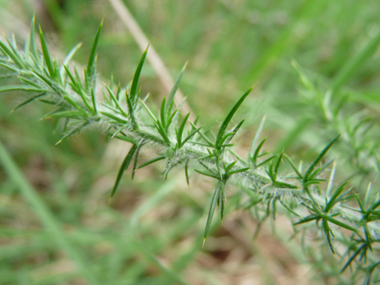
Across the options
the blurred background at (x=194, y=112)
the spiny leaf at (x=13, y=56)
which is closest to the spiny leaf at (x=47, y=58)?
the spiny leaf at (x=13, y=56)

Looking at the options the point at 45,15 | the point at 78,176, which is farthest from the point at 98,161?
the point at 45,15

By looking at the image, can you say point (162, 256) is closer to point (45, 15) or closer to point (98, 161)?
point (98, 161)

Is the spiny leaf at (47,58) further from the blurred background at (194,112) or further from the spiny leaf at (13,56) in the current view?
the blurred background at (194,112)

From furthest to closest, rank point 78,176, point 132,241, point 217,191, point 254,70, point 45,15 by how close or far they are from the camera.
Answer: point 45,15 < point 78,176 < point 254,70 < point 132,241 < point 217,191

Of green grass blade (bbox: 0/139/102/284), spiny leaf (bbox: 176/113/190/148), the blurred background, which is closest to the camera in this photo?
spiny leaf (bbox: 176/113/190/148)

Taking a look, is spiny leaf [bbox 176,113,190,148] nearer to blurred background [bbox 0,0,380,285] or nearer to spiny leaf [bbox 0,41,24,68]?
spiny leaf [bbox 0,41,24,68]

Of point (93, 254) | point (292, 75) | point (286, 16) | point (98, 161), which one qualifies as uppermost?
point (286, 16)

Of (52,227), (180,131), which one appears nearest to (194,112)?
(52,227)

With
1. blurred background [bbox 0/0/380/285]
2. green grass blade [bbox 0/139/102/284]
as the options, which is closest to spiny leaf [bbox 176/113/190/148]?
blurred background [bbox 0/0/380/285]
